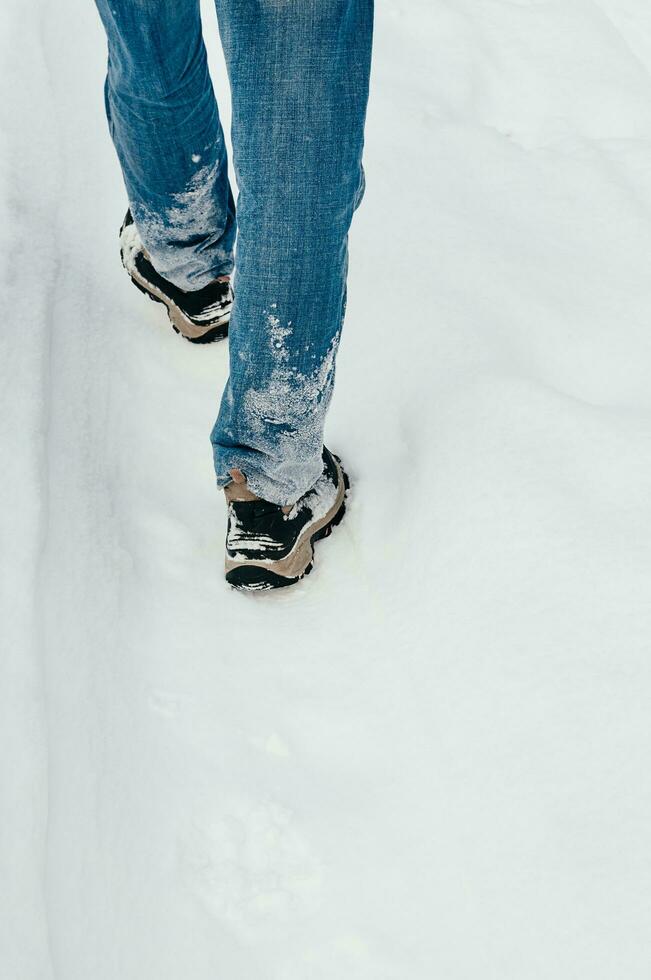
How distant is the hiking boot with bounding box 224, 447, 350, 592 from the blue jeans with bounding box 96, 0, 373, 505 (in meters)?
0.02

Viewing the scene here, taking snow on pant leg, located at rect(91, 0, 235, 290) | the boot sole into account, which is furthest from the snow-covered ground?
snow on pant leg, located at rect(91, 0, 235, 290)

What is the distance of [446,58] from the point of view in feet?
5.40

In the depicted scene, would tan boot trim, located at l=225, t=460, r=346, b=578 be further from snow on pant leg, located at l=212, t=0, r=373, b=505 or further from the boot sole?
the boot sole

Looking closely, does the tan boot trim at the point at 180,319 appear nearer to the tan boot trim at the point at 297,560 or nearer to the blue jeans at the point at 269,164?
the blue jeans at the point at 269,164

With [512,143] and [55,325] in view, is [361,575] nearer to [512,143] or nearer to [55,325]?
[55,325]

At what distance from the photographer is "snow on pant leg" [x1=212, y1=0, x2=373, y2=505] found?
67 cm

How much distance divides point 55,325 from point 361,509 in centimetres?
49

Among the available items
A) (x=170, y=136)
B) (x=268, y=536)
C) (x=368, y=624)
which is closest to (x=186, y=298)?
(x=170, y=136)

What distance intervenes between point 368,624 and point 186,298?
1.77ft

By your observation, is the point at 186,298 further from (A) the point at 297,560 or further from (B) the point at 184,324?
(A) the point at 297,560

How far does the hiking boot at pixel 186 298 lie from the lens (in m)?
1.20

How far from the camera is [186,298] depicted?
120cm

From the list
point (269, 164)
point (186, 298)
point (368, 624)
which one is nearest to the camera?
point (269, 164)

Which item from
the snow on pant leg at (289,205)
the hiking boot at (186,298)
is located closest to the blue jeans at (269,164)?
the snow on pant leg at (289,205)
